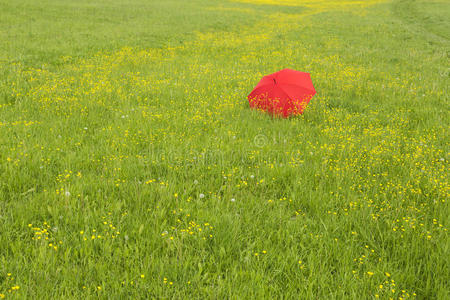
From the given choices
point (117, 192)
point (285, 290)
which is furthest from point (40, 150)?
point (285, 290)

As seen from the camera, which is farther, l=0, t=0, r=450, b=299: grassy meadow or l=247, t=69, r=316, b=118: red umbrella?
l=247, t=69, r=316, b=118: red umbrella

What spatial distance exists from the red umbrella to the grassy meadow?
1.11 feet

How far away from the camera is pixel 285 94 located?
582cm

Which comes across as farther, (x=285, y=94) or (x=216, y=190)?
(x=285, y=94)

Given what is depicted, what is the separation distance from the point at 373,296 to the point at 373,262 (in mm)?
415

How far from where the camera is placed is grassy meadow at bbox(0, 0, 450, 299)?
2.42m

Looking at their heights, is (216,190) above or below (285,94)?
below

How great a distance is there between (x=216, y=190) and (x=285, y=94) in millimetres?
3049

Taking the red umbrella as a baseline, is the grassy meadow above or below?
below

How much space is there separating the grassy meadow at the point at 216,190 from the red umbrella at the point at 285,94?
0.34 m

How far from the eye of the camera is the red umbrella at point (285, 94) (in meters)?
5.84

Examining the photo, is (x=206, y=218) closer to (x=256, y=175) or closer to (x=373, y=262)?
(x=256, y=175)

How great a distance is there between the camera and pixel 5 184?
11.2 ft

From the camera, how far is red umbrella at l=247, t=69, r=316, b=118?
5.84 metres
